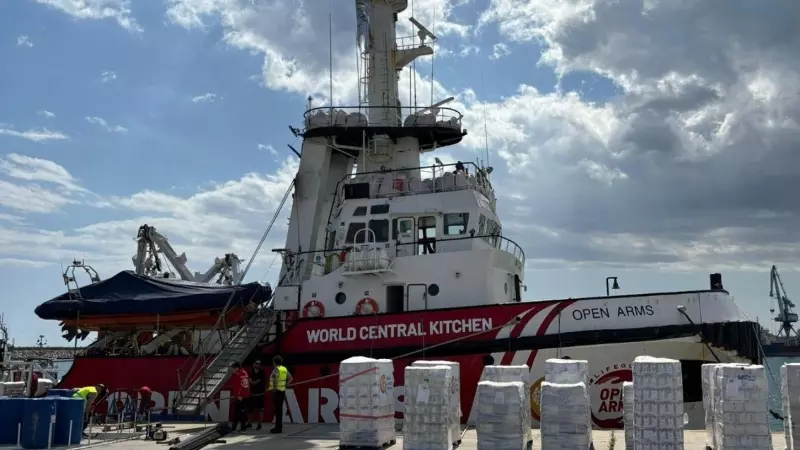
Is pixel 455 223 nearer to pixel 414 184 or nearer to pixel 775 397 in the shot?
pixel 414 184

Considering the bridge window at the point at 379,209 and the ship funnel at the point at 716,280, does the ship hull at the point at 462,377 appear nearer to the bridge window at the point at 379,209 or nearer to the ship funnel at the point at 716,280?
the ship funnel at the point at 716,280

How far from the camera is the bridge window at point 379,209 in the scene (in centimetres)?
1523

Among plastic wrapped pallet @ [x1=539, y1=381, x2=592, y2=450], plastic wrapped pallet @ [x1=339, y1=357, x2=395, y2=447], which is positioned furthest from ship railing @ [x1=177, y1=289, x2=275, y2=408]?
plastic wrapped pallet @ [x1=539, y1=381, x2=592, y2=450]

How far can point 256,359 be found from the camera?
47.0 ft

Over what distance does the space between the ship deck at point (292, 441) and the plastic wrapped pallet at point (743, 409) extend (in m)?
1.41

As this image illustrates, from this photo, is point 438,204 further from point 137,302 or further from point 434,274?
point 137,302

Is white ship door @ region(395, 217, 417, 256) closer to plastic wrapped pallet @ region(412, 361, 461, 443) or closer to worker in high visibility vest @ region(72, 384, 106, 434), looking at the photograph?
plastic wrapped pallet @ region(412, 361, 461, 443)

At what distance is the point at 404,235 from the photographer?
49.4 ft

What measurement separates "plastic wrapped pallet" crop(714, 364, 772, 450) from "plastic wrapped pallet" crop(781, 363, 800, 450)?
57 cm

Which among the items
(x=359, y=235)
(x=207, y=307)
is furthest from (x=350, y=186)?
(x=207, y=307)

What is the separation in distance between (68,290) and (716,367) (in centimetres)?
1411

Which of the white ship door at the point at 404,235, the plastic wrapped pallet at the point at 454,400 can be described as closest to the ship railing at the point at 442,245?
Result: the white ship door at the point at 404,235

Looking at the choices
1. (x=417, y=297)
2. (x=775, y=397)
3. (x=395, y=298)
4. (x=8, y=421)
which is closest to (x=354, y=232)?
(x=395, y=298)

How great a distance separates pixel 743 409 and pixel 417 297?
737 centimetres
